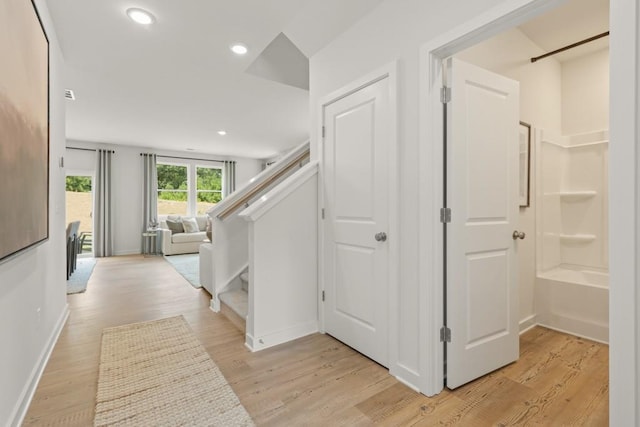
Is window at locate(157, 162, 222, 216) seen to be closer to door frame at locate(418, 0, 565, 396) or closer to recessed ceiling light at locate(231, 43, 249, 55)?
recessed ceiling light at locate(231, 43, 249, 55)

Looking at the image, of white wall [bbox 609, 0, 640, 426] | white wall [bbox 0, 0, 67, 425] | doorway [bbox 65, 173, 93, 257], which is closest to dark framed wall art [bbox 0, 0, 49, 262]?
white wall [bbox 0, 0, 67, 425]

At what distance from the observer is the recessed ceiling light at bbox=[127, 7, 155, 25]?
2.31 meters

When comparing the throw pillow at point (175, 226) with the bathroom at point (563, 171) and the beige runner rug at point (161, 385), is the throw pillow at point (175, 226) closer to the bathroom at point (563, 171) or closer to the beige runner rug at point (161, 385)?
the beige runner rug at point (161, 385)

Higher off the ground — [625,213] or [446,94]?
[446,94]

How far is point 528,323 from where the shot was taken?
2.75 meters

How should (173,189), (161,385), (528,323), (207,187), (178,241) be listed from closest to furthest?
(161,385), (528,323), (178,241), (173,189), (207,187)

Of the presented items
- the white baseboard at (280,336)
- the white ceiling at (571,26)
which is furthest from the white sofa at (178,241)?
the white ceiling at (571,26)

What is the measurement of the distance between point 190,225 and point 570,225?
284 inches

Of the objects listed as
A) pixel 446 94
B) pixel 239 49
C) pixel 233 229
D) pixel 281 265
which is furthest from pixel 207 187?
pixel 446 94

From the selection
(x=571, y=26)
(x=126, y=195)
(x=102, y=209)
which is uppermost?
(x=571, y=26)

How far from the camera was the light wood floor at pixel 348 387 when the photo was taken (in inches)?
62.6

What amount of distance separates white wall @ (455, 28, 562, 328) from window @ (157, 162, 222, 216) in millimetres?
7223

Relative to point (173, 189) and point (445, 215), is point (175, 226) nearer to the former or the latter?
point (173, 189)

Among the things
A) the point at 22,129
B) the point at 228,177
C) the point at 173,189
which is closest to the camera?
the point at 22,129
